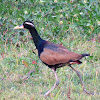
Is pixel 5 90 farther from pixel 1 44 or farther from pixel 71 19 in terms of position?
pixel 71 19

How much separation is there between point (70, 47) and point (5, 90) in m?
2.63

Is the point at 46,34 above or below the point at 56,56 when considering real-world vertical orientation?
below

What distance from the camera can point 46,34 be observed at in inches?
305

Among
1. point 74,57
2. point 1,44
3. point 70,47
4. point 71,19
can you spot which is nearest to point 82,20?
point 71,19

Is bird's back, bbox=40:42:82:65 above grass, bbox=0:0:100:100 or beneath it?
above

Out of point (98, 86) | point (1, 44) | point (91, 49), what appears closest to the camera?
point (98, 86)

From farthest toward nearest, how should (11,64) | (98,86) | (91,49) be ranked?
(91,49) < (11,64) < (98,86)

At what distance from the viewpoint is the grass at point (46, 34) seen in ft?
19.8

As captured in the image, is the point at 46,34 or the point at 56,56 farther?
the point at 46,34

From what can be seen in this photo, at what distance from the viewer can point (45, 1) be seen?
25.8 ft

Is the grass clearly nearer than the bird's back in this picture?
No

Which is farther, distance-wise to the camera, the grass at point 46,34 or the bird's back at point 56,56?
the grass at point 46,34

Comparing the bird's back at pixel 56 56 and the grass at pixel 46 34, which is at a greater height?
the bird's back at pixel 56 56

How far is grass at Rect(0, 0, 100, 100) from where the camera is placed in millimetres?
6031
